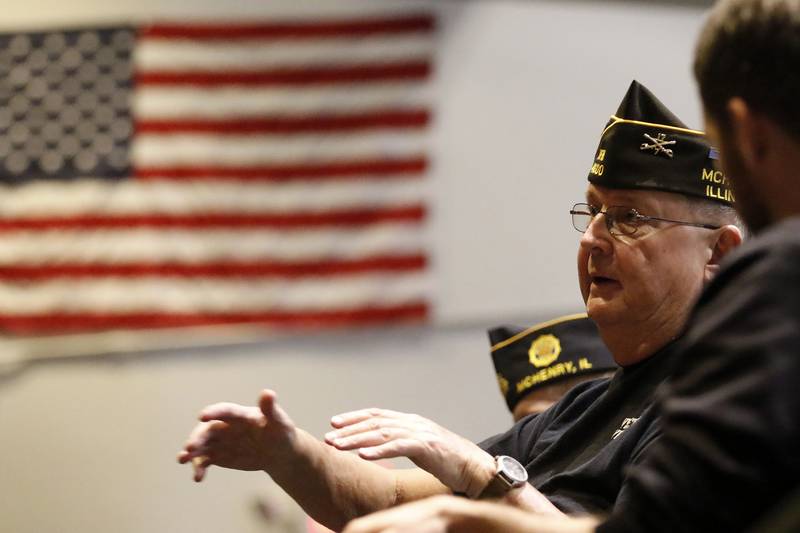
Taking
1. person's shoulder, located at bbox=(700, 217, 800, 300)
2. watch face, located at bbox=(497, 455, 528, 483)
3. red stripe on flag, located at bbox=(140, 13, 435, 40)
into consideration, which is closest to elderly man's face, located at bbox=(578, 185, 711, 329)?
watch face, located at bbox=(497, 455, 528, 483)

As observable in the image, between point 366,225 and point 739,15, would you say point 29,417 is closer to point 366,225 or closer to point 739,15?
point 366,225

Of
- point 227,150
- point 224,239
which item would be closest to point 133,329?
point 224,239

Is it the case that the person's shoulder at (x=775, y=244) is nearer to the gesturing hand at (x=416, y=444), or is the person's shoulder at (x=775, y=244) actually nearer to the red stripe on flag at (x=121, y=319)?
the gesturing hand at (x=416, y=444)

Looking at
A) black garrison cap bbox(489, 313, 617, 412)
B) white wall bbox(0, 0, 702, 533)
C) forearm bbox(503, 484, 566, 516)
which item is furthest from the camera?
white wall bbox(0, 0, 702, 533)

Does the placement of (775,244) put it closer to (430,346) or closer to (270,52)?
(430,346)

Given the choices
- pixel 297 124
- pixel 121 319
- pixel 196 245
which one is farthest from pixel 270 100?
pixel 121 319

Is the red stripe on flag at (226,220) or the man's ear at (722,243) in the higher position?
the man's ear at (722,243)

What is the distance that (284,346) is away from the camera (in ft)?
13.4

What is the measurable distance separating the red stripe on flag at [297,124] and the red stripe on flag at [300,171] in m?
0.14

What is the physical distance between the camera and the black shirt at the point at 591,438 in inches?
56.5

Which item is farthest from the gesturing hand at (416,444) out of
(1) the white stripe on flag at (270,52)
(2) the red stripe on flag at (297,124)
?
(1) the white stripe on flag at (270,52)

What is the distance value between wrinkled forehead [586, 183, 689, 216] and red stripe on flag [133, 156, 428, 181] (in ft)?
7.90

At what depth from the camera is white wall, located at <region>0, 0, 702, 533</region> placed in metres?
4.02

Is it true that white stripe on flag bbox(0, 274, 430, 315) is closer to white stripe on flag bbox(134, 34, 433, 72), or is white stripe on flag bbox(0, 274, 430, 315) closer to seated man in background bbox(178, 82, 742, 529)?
white stripe on flag bbox(134, 34, 433, 72)
